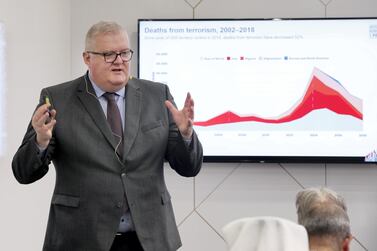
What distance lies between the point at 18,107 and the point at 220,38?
5.10ft

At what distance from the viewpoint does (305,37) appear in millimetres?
4105

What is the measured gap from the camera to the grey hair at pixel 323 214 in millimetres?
1557

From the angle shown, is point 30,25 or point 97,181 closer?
point 97,181

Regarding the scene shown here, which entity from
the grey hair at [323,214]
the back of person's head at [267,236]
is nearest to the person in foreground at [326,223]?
the grey hair at [323,214]

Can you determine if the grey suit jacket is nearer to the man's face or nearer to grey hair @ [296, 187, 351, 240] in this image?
the man's face

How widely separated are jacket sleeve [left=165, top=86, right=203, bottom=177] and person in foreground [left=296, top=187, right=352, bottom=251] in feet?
2.20

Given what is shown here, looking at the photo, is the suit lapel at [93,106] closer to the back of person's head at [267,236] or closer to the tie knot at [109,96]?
the tie knot at [109,96]

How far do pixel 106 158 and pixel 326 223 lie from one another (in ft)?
3.09

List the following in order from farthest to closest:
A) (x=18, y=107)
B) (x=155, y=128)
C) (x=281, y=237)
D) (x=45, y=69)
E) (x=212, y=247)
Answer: (x=212, y=247), (x=45, y=69), (x=18, y=107), (x=155, y=128), (x=281, y=237)

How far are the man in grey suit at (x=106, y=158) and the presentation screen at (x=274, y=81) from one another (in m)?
1.86

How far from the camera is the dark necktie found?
221 cm

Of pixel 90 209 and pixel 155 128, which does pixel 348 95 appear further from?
pixel 90 209

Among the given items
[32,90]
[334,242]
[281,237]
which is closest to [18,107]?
[32,90]

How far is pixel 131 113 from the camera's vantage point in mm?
2262
